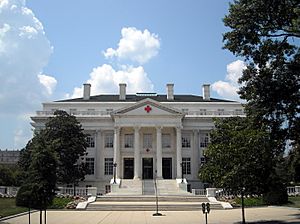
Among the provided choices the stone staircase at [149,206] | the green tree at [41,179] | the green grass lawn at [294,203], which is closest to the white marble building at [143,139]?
the stone staircase at [149,206]

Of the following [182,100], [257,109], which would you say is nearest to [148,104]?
[182,100]

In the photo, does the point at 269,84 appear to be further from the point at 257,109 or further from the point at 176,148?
the point at 176,148

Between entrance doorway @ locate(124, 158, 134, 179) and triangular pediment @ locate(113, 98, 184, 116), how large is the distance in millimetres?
7580

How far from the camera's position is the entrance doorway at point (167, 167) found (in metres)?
56.9

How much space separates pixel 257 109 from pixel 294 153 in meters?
8.01

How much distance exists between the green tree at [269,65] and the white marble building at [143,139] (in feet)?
105

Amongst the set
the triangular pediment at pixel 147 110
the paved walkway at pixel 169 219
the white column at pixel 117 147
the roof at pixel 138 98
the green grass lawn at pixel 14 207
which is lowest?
the paved walkway at pixel 169 219

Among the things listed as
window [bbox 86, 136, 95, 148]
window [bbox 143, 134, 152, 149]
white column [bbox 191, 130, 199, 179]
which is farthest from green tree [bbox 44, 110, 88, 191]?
white column [bbox 191, 130, 199, 179]

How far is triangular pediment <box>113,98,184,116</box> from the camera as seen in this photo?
180 feet

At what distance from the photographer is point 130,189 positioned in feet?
161

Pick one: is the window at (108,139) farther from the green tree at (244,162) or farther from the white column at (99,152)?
the green tree at (244,162)

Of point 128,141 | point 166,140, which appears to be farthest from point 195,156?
point 128,141

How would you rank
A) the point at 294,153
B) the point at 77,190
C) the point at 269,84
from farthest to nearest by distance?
the point at 77,190
the point at 294,153
the point at 269,84

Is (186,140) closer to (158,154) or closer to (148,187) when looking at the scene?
(158,154)
